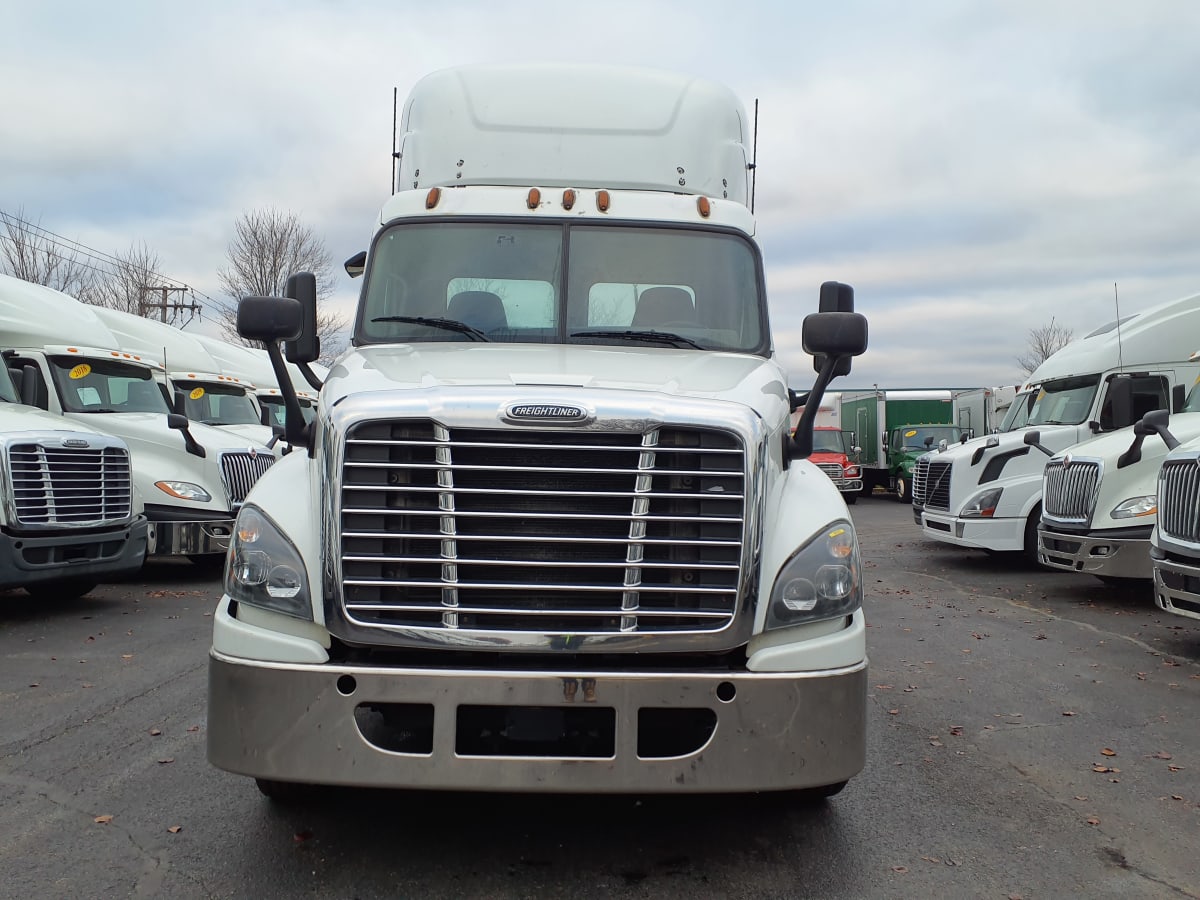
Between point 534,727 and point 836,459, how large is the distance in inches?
920

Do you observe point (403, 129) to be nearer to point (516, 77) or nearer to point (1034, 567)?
point (516, 77)

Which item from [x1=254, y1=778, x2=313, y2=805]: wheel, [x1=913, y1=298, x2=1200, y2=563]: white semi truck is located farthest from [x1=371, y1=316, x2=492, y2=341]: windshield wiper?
[x1=913, y1=298, x2=1200, y2=563]: white semi truck

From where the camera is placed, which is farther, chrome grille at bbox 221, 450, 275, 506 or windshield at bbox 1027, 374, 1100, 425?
windshield at bbox 1027, 374, 1100, 425

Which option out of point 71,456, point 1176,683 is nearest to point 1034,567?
point 1176,683

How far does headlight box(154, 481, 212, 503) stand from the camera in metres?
11.2

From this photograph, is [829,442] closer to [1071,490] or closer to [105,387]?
[1071,490]

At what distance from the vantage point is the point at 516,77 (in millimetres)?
6465

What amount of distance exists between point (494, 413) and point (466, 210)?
86.4 inches

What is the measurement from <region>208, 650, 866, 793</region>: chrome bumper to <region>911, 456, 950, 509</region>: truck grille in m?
10.9

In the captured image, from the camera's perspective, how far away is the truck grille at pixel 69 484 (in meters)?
8.72

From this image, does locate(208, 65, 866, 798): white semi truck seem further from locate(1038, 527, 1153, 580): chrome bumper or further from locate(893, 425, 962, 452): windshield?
locate(893, 425, 962, 452): windshield

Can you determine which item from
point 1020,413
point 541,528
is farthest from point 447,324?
point 1020,413

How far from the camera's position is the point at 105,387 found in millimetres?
11891

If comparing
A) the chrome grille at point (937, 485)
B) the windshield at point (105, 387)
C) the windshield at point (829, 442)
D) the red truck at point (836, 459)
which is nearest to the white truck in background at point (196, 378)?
the windshield at point (105, 387)
